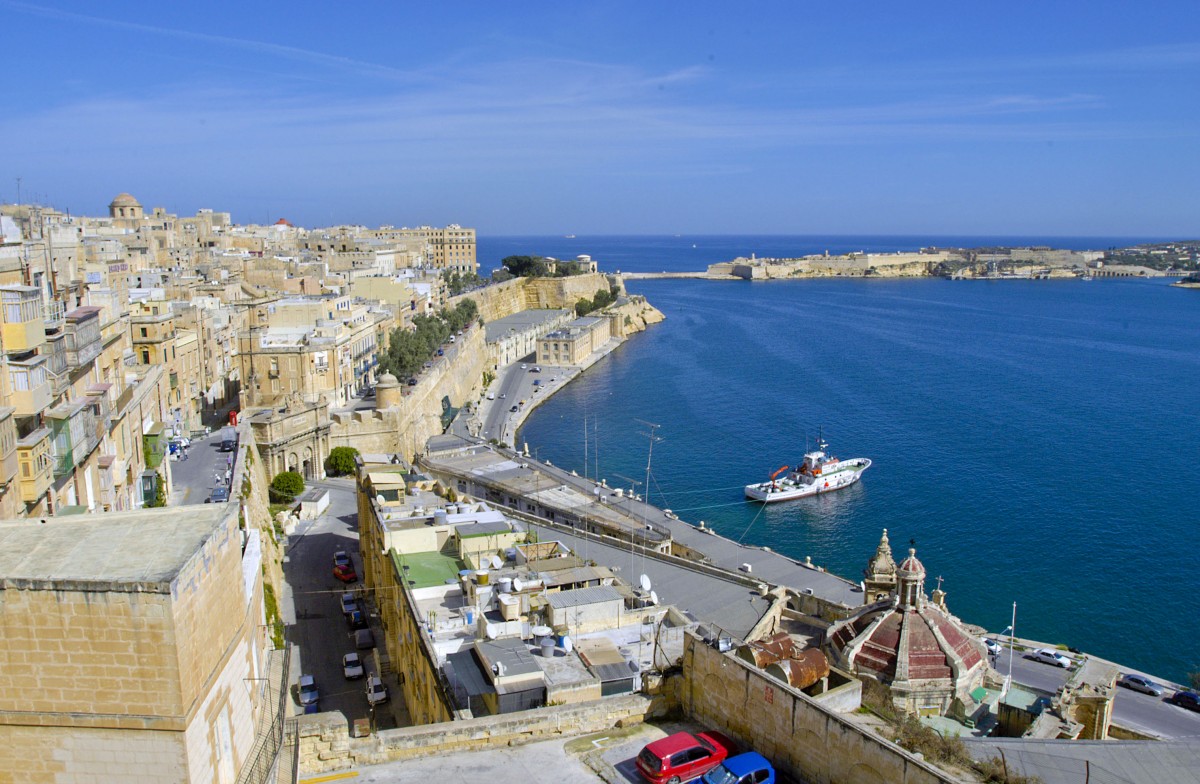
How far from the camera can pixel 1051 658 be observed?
1728 centimetres

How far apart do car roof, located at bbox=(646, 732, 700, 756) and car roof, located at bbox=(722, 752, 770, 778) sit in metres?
0.31

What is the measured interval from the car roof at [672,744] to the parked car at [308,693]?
9.77 m

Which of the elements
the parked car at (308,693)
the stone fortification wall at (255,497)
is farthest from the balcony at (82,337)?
the parked car at (308,693)

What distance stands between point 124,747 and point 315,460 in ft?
78.6

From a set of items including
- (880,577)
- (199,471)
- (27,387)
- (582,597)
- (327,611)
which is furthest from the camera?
(199,471)

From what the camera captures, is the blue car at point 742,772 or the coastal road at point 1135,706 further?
the coastal road at point 1135,706

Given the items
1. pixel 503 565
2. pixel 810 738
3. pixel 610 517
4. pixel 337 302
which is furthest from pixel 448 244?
pixel 810 738

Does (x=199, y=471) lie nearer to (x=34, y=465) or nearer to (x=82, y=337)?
(x=82, y=337)

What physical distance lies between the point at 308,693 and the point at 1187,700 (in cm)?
1460

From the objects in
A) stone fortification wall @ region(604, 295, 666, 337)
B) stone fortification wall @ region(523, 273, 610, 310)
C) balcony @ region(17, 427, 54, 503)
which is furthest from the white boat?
stone fortification wall @ region(523, 273, 610, 310)

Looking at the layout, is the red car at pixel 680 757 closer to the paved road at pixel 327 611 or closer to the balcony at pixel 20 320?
the paved road at pixel 327 611

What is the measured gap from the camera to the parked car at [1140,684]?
55.7 feet

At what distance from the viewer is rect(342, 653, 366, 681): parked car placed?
1611 cm

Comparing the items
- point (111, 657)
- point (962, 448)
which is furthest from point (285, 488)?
point (962, 448)
